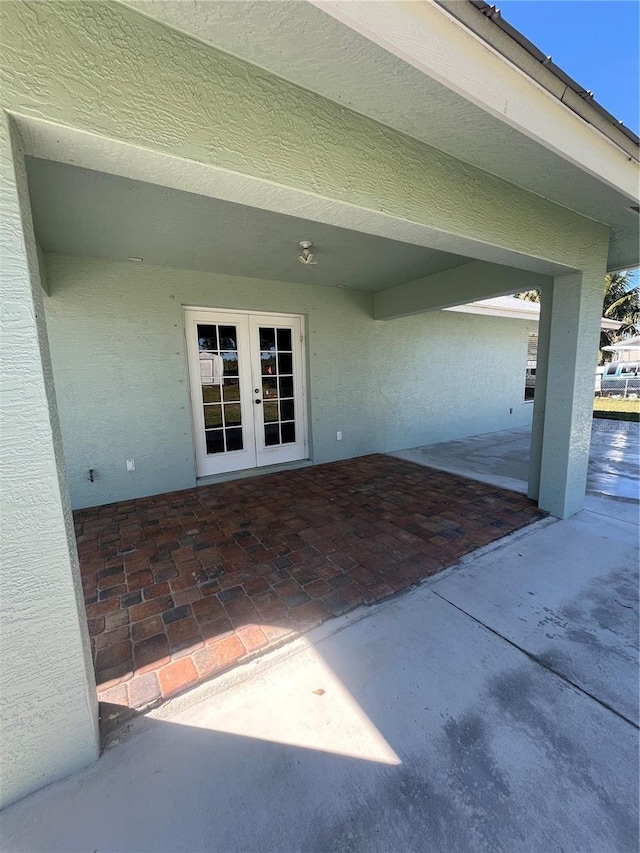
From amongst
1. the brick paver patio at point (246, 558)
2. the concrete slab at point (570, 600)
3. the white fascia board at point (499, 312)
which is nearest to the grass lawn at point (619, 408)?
the white fascia board at point (499, 312)

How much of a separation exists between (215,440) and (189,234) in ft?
8.81

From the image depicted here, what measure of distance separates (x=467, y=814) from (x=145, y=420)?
172 inches

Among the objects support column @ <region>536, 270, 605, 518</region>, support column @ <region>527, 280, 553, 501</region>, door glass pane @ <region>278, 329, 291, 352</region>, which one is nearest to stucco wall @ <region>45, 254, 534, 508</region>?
door glass pane @ <region>278, 329, 291, 352</region>

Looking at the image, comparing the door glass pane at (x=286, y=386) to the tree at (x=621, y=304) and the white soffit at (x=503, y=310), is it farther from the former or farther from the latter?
the tree at (x=621, y=304)

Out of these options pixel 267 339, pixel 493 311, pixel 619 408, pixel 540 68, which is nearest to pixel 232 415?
pixel 267 339

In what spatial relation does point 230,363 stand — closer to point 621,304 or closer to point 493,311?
point 493,311

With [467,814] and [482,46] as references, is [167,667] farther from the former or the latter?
[482,46]

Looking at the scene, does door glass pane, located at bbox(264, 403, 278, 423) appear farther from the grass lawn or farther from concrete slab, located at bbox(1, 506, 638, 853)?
the grass lawn

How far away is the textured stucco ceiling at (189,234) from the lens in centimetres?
241

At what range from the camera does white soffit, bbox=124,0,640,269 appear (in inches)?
49.6

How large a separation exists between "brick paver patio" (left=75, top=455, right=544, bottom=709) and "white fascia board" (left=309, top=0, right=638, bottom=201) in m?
2.87

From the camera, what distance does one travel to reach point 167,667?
74.9 inches

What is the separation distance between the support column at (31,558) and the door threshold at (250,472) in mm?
3458

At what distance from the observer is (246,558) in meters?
2.96
